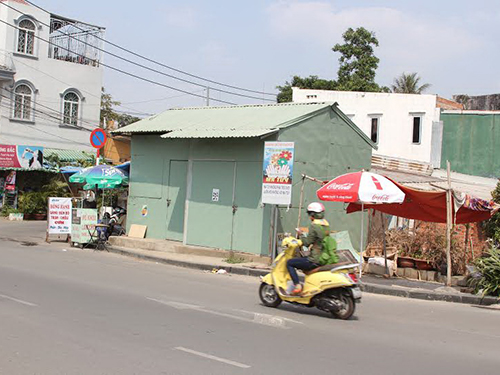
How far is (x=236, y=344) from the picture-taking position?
23.6ft

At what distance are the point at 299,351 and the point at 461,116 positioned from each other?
2496 centimetres

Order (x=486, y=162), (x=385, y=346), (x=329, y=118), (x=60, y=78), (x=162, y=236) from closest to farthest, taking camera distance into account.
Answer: (x=385, y=346) → (x=329, y=118) → (x=162, y=236) → (x=486, y=162) → (x=60, y=78)

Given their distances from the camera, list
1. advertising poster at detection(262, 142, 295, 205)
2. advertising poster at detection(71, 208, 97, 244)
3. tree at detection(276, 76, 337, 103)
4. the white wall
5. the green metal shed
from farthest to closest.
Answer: tree at detection(276, 76, 337, 103), the white wall, advertising poster at detection(71, 208, 97, 244), the green metal shed, advertising poster at detection(262, 142, 295, 205)

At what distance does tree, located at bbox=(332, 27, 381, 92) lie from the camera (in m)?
41.0

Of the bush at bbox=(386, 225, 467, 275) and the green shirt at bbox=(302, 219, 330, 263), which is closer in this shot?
the green shirt at bbox=(302, 219, 330, 263)

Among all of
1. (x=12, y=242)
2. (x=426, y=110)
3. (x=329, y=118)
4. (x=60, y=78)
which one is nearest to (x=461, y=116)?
(x=426, y=110)

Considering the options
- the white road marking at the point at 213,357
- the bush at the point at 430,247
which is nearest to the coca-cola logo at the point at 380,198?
the bush at the point at 430,247

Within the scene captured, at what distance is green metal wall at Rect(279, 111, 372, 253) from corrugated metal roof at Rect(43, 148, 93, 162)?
2016cm

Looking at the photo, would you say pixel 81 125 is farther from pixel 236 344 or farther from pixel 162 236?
pixel 236 344

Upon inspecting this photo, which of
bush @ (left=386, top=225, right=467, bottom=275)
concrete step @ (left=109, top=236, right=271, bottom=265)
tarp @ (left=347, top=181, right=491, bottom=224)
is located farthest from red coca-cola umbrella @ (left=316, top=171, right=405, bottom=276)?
concrete step @ (left=109, top=236, right=271, bottom=265)

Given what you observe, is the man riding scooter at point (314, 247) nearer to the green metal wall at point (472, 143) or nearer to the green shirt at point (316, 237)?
the green shirt at point (316, 237)

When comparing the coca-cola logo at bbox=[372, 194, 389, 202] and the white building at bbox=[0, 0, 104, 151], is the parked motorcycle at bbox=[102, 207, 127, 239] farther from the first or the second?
the white building at bbox=[0, 0, 104, 151]

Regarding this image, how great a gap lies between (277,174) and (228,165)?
8.96 ft

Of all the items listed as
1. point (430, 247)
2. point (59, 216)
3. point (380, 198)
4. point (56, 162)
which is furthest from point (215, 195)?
point (56, 162)
